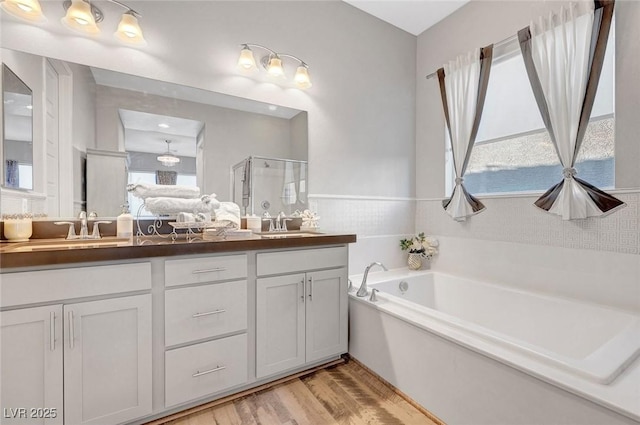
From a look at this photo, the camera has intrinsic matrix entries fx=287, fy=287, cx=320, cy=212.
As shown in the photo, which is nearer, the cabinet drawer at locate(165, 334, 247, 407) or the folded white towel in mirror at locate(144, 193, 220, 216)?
the cabinet drawer at locate(165, 334, 247, 407)

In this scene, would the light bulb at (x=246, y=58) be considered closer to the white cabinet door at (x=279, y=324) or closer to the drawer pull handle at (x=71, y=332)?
the white cabinet door at (x=279, y=324)

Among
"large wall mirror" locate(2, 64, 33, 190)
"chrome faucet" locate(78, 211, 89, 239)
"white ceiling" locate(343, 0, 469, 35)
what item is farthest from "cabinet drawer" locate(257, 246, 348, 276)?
"white ceiling" locate(343, 0, 469, 35)

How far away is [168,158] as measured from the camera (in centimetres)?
182

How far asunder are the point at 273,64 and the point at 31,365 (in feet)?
6.90

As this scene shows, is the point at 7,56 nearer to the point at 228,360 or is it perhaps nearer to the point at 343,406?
the point at 228,360

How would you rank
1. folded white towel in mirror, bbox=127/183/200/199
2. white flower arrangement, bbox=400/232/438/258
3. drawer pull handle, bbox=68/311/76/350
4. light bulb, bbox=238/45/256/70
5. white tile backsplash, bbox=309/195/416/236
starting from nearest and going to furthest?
drawer pull handle, bbox=68/311/76/350
folded white towel in mirror, bbox=127/183/200/199
light bulb, bbox=238/45/256/70
white tile backsplash, bbox=309/195/416/236
white flower arrangement, bbox=400/232/438/258

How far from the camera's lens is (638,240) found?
1630mm

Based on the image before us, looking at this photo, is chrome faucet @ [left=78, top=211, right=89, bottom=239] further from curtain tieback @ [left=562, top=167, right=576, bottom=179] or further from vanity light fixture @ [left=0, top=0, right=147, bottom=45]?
curtain tieback @ [left=562, top=167, right=576, bottom=179]

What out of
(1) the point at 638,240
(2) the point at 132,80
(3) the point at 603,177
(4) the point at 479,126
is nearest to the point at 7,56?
(2) the point at 132,80

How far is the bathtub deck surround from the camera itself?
1.03 metres

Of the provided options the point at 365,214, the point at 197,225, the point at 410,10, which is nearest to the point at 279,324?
the point at 197,225

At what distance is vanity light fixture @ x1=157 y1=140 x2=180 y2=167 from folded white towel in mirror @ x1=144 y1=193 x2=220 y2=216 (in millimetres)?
307

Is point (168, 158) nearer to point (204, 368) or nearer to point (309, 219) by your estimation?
point (309, 219)

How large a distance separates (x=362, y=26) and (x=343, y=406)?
9.66ft
